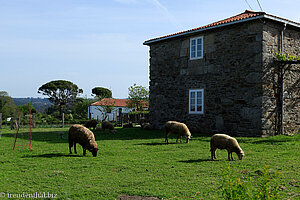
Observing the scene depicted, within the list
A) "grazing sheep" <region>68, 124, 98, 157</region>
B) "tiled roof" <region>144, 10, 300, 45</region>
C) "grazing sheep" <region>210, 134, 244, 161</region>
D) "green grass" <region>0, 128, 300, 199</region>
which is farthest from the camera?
"tiled roof" <region>144, 10, 300, 45</region>

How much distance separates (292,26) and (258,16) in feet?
9.99

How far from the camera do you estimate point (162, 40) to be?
1958 cm

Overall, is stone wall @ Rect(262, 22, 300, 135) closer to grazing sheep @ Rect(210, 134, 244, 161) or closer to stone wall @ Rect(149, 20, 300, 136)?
stone wall @ Rect(149, 20, 300, 136)

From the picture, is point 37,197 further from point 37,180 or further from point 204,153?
point 204,153

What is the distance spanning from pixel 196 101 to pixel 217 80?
6.36 feet

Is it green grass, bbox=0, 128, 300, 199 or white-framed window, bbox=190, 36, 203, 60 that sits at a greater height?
white-framed window, bbox=190, 36, 203, 60

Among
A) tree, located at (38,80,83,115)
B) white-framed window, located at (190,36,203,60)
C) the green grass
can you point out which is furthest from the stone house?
tree, located at (38,80,83,115)

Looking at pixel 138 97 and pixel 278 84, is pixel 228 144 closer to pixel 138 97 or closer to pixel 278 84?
pixel 278 84

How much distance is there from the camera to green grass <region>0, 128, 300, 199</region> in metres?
5.57

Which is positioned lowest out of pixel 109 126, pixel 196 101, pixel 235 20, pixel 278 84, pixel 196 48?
pixel 109 126

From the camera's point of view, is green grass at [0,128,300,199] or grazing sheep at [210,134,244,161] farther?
grazing sheep at [210,134,244,161]

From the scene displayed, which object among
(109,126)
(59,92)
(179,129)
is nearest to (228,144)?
(179,129)

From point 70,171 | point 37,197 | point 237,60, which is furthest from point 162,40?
point 37,197

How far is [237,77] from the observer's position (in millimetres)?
15430
